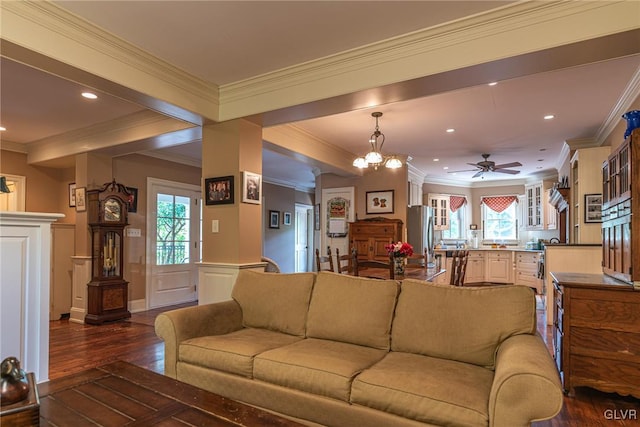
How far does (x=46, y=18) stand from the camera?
8.09 ft

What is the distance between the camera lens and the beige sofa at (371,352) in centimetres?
160

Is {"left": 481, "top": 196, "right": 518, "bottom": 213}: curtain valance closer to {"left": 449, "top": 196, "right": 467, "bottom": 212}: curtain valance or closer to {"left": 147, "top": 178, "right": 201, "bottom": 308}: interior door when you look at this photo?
{"left": 449, "top": 196, "right": 467, "bottom": 212}: curtain valance

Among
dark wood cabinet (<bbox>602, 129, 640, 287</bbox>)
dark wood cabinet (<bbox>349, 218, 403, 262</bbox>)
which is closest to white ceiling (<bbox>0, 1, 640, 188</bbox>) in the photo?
dark wood cabinet (<bbox>602, 129, 640, 287</bbox>)

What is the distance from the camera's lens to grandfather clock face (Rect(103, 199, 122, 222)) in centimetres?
525

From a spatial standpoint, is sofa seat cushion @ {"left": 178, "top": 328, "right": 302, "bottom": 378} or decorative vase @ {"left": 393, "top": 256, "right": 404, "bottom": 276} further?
decorative vase @ {"left": 393, "top": 256, "right": 404, "bottom": 276}

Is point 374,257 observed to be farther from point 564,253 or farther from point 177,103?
point 177,103

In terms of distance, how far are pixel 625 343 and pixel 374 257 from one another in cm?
407

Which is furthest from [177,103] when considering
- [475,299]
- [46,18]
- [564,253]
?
[564,253]

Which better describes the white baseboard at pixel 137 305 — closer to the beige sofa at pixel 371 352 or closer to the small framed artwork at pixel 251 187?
the small framed artwork at pixel 251 187

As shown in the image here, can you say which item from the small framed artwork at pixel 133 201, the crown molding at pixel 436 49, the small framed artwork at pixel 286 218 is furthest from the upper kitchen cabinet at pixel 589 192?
the small framed artwork at pixel 133 201

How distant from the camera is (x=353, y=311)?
8.13 feet

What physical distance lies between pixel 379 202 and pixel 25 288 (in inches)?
214

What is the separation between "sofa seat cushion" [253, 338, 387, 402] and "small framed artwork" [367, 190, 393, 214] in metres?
4.51

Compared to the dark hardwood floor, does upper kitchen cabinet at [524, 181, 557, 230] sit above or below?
above
